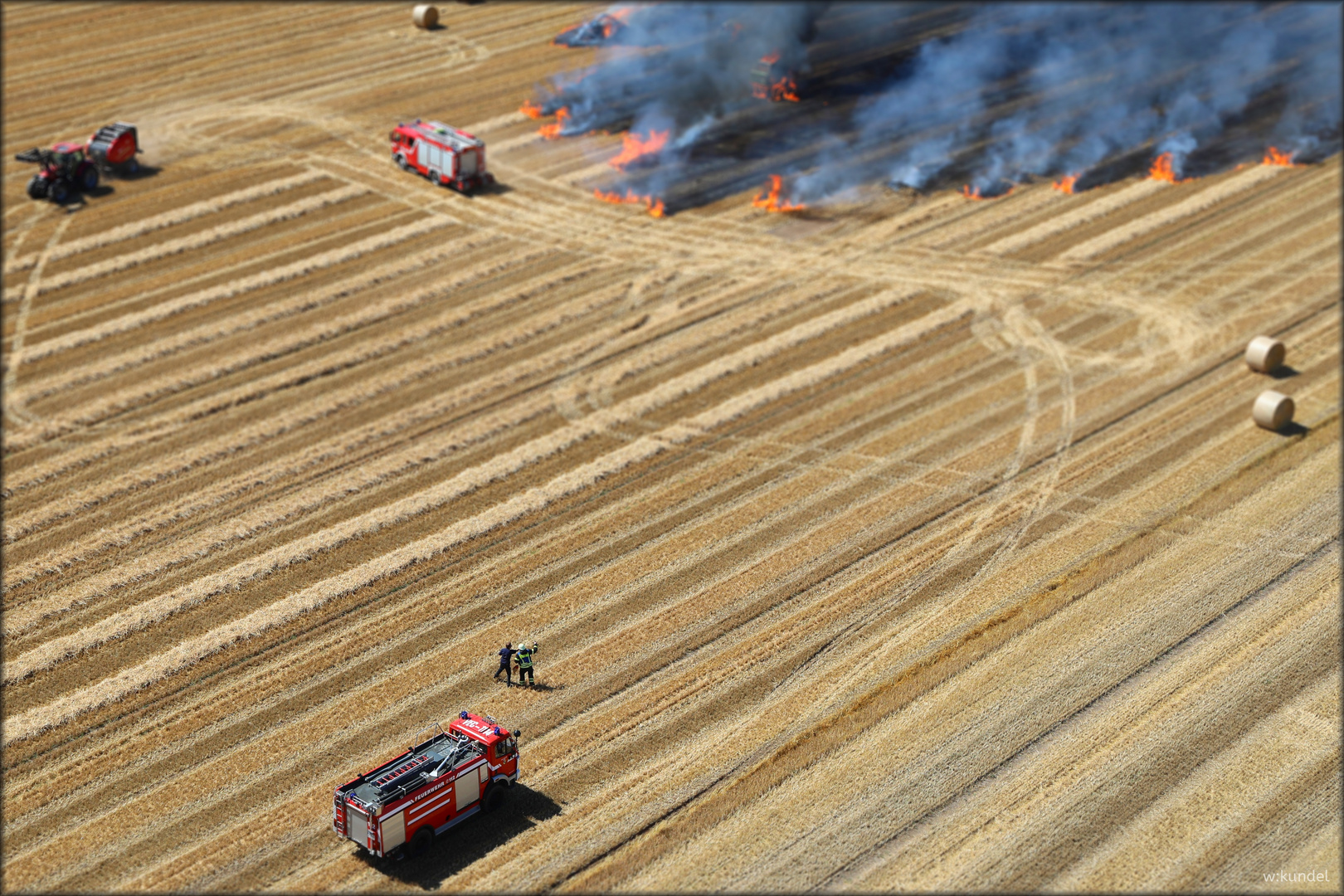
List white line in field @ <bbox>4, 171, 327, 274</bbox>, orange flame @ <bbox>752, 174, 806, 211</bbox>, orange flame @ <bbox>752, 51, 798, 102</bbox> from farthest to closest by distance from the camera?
orange flame @ <bbox>752, 51, 798, 102</bbox> < orange flame @ <bbox>752, 174, 806, 211</bbox> < white line in field @ <bbox>4, 171, 327, 274</bbox>

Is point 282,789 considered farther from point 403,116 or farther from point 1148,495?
point 403,116

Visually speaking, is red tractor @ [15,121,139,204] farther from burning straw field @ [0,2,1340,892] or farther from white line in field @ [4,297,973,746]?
white line in field @ [4,297,973,746]

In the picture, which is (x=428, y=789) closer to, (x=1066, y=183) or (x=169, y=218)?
(x=169, y=218)

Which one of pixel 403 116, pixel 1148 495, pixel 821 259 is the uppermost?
pixel 403 116

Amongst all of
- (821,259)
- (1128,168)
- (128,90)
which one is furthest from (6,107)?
(1128,168)

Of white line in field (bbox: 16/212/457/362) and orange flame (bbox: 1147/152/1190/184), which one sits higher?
white line in field (bbox: 16/212/457/362)

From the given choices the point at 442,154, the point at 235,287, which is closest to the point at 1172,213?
the point at 442,154

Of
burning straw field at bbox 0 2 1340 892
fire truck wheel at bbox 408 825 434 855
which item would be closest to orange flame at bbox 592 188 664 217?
burning straw field at bbox 0 2 1340 892
